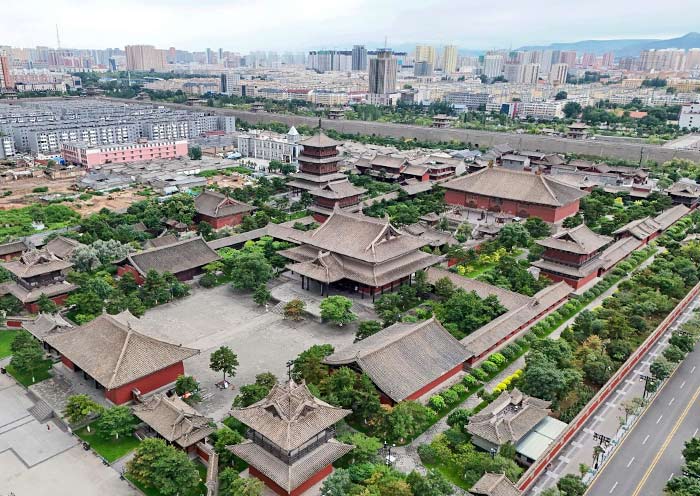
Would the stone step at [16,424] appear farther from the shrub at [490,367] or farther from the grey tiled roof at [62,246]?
the shrub at [490,367]

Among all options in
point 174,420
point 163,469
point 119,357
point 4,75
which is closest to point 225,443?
point 174,420

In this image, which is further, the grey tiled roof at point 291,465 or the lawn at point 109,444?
the lawn at point 109,444

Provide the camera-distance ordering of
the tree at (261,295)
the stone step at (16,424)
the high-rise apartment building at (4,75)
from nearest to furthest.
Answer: the stone step at (16,424) → the tree at (261,295) → the high-rise apartment building at (4,75)

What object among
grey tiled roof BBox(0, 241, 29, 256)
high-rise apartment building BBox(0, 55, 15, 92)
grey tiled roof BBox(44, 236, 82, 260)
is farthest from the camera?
high-rise apartment building BBox(0, 55, 15, 92)

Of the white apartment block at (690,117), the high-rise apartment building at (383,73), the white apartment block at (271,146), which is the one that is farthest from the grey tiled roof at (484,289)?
the high-rise apartment building at (383,73)

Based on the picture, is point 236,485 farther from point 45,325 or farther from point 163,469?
point 45,325

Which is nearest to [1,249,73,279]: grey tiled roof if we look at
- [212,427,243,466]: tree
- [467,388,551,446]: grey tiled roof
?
[212,427,243,466]: tree

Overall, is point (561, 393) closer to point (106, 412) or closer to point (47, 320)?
point (106, 412)

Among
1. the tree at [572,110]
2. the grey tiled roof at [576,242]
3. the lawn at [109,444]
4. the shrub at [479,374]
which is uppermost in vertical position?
the tree at [572,110]

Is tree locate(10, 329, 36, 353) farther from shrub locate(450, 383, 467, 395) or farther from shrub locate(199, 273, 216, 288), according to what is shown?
shrub locate(450, 383, 467, 395)
